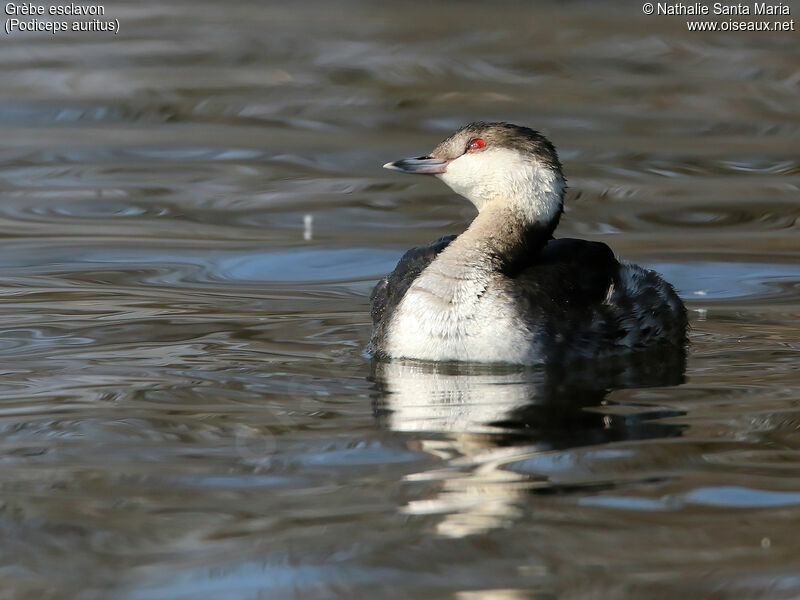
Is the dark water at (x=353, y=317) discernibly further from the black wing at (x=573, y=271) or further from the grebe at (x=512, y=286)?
the black wing at (x=573, y=271)

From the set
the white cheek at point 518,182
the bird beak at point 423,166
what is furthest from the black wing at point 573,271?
the bird beak at point 423,166

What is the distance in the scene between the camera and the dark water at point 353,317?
183 inches

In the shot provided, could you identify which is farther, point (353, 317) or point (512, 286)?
point (353, 317)

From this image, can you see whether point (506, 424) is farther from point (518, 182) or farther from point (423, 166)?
point (423, 166)

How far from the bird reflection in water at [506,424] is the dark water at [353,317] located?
0.02 meters

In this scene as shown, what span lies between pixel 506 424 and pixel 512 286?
3.67 feet

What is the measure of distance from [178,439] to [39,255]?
13.7 ft

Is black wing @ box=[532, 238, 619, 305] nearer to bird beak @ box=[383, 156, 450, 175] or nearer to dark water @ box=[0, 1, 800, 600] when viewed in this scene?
dark water @ box=[0, 1, 800, 600]

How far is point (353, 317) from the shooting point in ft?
26.7

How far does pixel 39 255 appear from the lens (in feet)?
31.4

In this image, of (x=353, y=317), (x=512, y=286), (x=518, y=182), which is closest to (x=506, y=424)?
(x=512, y=286)

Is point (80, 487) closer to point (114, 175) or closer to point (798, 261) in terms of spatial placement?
point (798, 261)

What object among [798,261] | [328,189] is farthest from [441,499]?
[328,189]

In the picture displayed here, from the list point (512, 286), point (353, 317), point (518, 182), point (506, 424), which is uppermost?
point (518, 182)
